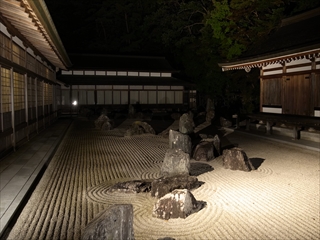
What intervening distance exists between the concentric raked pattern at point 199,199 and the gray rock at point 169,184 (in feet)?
0.80

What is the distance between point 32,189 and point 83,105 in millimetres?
28456

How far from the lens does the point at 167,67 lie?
3953 centimetres

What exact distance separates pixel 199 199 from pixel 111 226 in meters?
3.22

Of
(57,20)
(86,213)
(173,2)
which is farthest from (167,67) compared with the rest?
(86,213)

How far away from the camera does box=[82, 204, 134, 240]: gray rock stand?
139 inches

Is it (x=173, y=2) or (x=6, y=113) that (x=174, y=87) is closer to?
(x=173, y=2)

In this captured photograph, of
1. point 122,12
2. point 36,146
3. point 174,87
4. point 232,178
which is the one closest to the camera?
point 232,178

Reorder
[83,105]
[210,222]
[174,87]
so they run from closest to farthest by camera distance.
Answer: [210,222] < [83,105] < [174,87]

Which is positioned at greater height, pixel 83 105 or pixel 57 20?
pixel 57 20

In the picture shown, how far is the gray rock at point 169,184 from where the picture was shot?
6.45 meters

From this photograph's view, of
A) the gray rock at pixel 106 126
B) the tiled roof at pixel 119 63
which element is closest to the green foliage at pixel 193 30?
the tiled roof at pixel 119 63

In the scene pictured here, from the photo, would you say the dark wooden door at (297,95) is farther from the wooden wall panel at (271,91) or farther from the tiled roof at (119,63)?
the tiled roof at (119,63)

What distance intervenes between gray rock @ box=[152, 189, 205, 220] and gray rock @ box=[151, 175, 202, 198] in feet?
2.78

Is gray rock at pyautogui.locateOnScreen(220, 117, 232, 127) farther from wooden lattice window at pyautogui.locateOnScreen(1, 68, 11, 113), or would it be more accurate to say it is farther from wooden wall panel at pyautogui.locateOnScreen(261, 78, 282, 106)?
wooden lattice window at pyautogui.locateOnScreen(1, 68, 11, 113)
